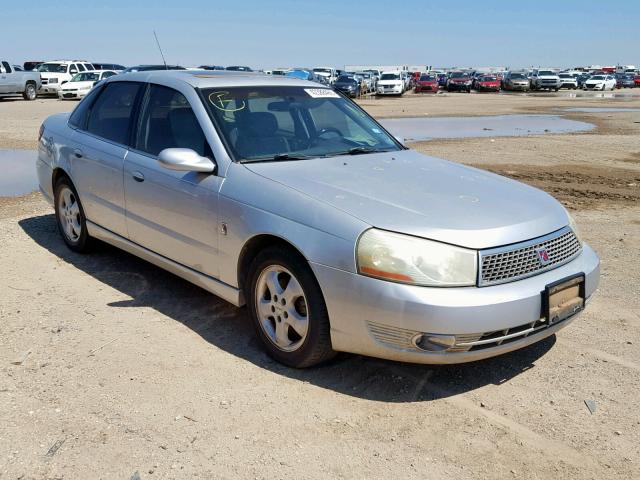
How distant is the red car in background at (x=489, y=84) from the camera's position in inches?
2122

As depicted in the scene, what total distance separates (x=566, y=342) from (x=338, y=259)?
1847 mm

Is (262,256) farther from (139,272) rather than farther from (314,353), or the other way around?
(139,272)

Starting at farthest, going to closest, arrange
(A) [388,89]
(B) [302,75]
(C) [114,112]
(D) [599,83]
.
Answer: (D) [599,83] → (A) [388,89] → (B) [302,75] → (C) [114,112]

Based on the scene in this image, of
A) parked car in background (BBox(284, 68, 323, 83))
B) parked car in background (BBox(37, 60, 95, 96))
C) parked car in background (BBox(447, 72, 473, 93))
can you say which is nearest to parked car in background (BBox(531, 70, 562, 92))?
parked car in background (BBox(447, 72, 473, 93))

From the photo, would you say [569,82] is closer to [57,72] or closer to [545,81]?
[545,81]

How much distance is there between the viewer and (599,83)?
56031mm

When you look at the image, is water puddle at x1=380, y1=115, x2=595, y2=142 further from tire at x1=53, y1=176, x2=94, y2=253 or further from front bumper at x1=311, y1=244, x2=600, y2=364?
front bumper at x1=311, y1=244, x2=600, y2=364

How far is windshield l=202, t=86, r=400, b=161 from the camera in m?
4.48

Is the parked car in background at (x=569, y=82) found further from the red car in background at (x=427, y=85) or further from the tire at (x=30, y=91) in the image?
the tire at (x=30, y=91)

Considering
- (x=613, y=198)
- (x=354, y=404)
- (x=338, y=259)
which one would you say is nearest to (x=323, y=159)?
(x=338, y=259)

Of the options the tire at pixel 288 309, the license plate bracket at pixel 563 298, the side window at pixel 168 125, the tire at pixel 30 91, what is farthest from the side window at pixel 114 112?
the tire at pixel 30 91

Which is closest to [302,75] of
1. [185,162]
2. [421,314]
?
[185,162]

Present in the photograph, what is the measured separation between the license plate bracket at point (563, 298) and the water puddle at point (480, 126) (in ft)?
42.1

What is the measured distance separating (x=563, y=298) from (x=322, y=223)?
138 centimetres
